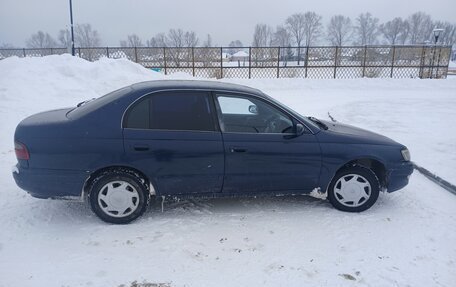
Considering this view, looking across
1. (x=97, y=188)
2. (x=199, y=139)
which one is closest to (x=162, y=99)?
(x=199, y=139)

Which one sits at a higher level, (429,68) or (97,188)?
(429,68)

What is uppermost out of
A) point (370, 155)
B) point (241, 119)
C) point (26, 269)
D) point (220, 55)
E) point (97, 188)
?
point (220, 55)

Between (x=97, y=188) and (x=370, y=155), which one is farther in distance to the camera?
(x=370, y=155)

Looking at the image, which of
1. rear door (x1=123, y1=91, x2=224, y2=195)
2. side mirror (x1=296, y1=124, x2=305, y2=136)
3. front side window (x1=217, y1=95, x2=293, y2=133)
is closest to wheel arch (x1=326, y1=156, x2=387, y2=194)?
side mirror (x1=296, y1=124, x2=305, y2=136)

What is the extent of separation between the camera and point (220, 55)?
20875 mm

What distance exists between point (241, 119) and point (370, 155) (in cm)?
162

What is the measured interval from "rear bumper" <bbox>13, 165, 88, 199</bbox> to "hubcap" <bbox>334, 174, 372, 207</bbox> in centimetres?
296

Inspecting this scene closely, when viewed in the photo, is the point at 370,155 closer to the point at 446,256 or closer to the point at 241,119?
the point at 446,256

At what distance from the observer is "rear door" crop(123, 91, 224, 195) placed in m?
3.81

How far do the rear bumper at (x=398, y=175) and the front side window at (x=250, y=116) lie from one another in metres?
1.41

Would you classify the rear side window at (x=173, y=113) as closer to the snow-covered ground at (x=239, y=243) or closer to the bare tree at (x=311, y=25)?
the snow-covered ground at (x=239, y=243)

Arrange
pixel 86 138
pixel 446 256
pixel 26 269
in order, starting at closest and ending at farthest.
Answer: pixel 26 269
pixel 446 256
pixel 86 138

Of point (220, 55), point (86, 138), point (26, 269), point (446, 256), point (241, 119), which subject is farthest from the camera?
point (220, 55)

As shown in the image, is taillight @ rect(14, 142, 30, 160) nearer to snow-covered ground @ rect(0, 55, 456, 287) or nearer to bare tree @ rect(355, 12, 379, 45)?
snow-covered ground @ rect(0, 55, 456, 287)
